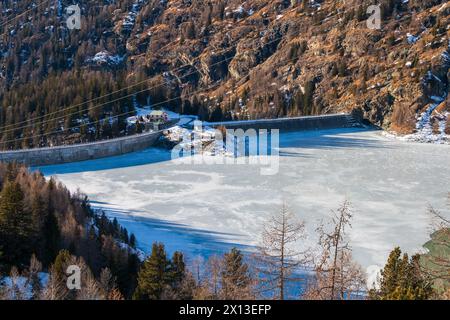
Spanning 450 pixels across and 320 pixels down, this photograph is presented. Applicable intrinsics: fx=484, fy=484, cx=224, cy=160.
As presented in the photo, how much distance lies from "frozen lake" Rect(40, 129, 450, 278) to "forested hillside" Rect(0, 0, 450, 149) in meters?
13.2

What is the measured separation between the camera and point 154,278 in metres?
12.7

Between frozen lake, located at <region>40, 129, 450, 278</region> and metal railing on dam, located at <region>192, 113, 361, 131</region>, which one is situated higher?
metal railing on dam, located at <region>192, 113, 361, 131</region>

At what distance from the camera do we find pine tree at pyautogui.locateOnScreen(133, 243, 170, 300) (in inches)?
487

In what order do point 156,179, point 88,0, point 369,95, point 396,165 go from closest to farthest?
point 156,179 < point 396,165 < point 369,95 < point 88,0

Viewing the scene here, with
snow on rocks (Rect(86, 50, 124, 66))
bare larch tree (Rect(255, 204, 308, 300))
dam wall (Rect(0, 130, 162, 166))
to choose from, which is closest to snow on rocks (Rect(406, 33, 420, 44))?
dam wall (Rect(0, 130, 162, 166))

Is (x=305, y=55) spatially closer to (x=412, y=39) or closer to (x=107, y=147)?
(x=412, y=39)

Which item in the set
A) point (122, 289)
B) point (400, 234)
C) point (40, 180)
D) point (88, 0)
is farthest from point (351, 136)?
point (88, 0)

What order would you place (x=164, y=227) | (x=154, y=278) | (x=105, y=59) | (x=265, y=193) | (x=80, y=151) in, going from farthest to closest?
(x=105, y=59)
(x=80, y=151)
(x=265, y=193)
(x=164, y=227)
(x=154, y=278)

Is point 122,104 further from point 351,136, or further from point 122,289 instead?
point 122,289

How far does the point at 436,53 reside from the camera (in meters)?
61.3

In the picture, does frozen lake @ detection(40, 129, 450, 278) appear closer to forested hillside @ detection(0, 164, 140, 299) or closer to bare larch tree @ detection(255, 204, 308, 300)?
forested hillside @ detection(0, 164, 140, 299)

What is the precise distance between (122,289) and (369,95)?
5556cm

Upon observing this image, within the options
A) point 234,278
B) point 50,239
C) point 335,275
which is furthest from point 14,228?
point 335,275

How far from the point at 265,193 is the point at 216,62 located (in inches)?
2509
